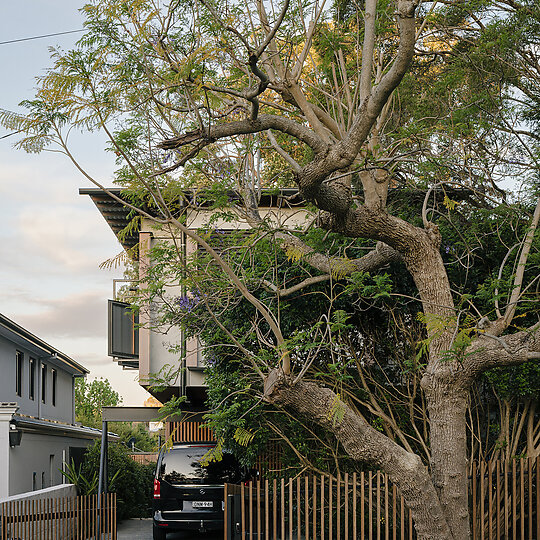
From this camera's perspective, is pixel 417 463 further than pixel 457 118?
No

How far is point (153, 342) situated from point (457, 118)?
849 centimetres

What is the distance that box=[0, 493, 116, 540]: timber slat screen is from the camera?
37.8 ft

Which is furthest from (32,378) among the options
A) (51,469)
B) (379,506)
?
(379,506)

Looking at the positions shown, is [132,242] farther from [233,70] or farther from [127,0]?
[127,0]

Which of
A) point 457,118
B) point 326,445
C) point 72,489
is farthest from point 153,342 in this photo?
point 457,118

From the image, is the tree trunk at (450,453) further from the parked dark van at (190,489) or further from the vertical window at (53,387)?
the vertical window at (53,387)

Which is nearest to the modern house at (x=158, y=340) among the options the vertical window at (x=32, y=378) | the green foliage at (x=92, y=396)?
the vertical window at (x=32, y=378)

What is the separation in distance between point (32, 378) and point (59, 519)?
604 inches

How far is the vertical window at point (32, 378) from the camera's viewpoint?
25750 mm

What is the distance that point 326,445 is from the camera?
11211mm

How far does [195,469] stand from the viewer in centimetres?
1388

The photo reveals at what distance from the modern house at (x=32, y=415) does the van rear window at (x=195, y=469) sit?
633 centimetres

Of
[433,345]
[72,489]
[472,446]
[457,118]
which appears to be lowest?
[72,489]

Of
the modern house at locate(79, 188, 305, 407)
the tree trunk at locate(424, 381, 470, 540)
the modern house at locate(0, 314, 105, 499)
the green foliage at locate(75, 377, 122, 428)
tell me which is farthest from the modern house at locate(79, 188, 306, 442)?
the green foliage at locate(75, 377, 122, 428)
